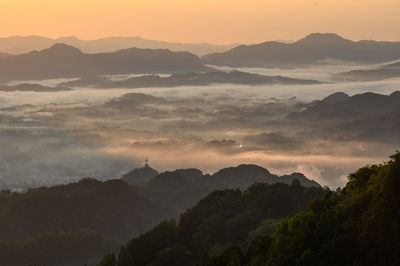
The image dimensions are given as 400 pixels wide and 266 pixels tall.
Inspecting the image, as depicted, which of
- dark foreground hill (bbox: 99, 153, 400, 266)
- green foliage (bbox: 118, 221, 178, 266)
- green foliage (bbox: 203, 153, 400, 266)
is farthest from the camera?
green foliage (bbox: 118, 221, 178, 266)

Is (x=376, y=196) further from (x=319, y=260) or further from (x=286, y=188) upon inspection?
(x=286, y=188)

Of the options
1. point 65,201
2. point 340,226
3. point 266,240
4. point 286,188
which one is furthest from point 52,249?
point 340,226

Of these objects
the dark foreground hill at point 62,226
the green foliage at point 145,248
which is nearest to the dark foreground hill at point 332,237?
the green foliage at point 145,248

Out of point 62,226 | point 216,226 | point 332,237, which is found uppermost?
point 332,237

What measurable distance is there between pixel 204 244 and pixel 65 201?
347 ft

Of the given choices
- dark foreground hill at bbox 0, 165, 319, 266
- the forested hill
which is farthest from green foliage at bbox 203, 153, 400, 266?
dark foreground hill at bbox 0, 165, 319, 266

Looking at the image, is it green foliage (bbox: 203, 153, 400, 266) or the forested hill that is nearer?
green foliage (bbox: 203, 153, 400, 266)

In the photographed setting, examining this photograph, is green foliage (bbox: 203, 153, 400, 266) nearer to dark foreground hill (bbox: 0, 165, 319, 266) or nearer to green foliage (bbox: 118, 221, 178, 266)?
green foliage (bbox: 118, 221, 178, 266)

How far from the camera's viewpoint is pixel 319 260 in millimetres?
42562

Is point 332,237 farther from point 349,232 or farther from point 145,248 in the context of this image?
point 145,248

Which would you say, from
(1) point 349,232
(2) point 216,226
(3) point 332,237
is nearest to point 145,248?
(2) point 216,226

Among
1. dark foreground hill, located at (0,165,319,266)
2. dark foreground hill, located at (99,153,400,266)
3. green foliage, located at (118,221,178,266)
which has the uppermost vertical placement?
dark foreground hill, located at (99,153,400,266)

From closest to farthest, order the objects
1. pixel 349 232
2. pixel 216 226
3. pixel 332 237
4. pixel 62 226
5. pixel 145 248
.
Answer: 1. pixel 349 232
2. pixel 332 237
3. pixel 145 248
4. pixel 216 226
5. pixel 62 226

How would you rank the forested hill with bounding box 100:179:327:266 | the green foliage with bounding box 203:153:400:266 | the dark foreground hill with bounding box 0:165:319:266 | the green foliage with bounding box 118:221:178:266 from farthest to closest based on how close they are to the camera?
the dark foreground hill with bounding box 0:165:319:266, the green foliage with bounding box 118:221:178:266, the forested hill with bounding box 100:179:327:266, the green foliage with bounding box 203:153:400:266
